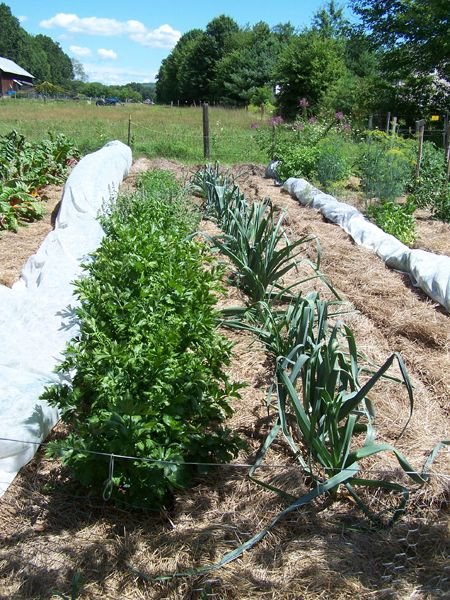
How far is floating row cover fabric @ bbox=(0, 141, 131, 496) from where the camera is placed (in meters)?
2.86

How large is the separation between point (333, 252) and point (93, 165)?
14.0 feet

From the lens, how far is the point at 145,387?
102 inches

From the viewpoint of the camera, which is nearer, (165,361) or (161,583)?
(161,583)

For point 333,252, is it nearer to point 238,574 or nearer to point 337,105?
point 238,574

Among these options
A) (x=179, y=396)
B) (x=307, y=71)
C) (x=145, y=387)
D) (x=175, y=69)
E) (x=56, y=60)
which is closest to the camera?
(x=179, y=396)

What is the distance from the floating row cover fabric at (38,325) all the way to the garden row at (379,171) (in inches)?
146

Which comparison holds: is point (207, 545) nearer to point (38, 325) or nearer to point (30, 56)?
point (38, 325)

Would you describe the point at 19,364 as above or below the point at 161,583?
above

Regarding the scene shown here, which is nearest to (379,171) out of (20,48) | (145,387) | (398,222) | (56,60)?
(398,222)

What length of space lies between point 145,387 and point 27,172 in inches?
286

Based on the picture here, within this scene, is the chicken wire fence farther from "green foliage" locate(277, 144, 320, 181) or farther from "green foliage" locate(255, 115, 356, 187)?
"green foliage" locate(277, 144, 320, 181)

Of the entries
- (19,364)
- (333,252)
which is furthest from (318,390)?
(333,252)

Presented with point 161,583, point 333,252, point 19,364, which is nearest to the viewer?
point 161,583

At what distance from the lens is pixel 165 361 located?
8.50 ft
